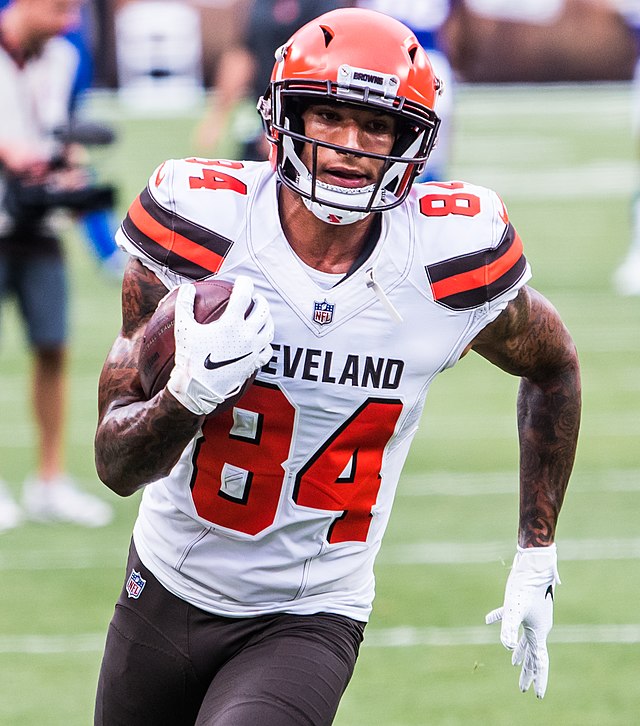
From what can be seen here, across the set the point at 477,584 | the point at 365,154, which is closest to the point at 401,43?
the point at 365,154

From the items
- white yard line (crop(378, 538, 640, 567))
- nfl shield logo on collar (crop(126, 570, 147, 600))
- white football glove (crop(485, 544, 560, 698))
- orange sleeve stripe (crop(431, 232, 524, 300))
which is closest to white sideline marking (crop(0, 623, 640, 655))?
white yard line (crop(378, 538, 640, 567))

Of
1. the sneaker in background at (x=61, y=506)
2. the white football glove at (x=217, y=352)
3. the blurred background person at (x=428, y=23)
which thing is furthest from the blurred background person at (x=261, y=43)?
the white football glove at (x=217, y=352)

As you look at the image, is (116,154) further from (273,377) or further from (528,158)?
(273,377)

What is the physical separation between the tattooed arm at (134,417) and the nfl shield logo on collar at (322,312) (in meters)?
0.29

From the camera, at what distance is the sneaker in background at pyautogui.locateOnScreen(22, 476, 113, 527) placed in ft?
19.3

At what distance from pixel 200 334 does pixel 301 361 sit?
0.30 metres

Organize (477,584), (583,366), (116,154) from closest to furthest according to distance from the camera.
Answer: (477,584) → (583,366) → (116,154)

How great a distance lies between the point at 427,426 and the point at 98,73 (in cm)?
1503

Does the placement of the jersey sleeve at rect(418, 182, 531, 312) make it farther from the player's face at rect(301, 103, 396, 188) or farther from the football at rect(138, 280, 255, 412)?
the football at rect(138, 280, 255, 412)

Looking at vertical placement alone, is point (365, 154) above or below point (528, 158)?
above

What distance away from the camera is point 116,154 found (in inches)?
646

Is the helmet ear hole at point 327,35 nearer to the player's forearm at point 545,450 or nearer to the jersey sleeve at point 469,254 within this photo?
the jersey sleeve at point 469,254

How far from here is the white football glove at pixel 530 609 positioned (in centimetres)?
309

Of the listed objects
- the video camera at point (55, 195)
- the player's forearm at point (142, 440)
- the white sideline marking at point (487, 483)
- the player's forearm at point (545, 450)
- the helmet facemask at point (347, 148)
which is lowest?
the white sideline marking at point (487, 483)
